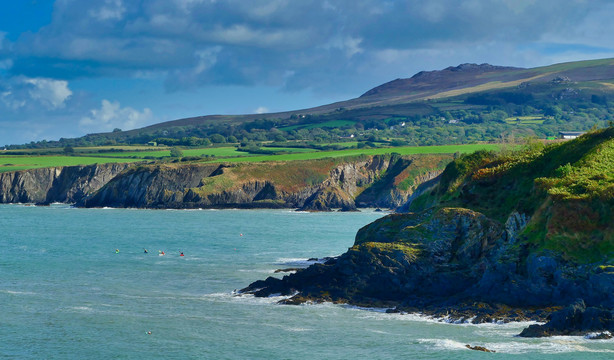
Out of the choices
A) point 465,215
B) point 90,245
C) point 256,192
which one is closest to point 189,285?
point 465,215

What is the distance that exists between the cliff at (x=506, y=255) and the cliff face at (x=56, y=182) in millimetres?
123173

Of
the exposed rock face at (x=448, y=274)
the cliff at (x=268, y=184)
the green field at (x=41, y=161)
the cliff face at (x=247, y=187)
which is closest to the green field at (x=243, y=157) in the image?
the green field at (x=41, y=161)

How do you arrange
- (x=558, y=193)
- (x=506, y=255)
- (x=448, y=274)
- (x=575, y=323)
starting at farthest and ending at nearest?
(x=448, y=274), (x=558, y=193), (x=506, y=255), (x=575, y=323)

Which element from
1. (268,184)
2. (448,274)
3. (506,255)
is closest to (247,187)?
(268,184)

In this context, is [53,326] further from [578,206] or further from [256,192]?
[256,192]

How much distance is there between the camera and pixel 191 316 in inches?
1933

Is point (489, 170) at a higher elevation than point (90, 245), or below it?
higher

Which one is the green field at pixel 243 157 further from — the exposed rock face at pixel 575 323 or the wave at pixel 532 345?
the wave at pixel 532 345

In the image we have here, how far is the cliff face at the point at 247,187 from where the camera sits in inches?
6176

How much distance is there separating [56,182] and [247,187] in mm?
46173

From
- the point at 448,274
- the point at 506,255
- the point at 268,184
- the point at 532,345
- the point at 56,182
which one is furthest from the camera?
the point at 56,182

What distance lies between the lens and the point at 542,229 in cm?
5047

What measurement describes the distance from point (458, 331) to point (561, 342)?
18.3ft

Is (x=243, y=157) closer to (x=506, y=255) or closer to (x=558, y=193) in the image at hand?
(x=506, y=255)
